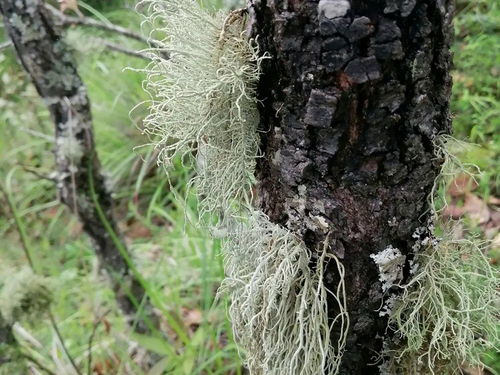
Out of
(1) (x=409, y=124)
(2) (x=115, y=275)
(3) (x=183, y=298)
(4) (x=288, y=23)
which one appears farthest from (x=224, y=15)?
(3) (x=183, y=298)

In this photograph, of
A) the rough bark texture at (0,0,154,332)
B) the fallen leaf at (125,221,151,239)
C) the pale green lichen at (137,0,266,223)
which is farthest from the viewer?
the fallen leaf at (125,221,151,239)

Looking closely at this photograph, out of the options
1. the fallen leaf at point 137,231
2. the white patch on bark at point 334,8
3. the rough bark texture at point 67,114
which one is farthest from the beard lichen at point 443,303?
the fallen leaf at point 137,231

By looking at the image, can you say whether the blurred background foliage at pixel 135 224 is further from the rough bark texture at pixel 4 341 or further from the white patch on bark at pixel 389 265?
the white patch on bark at pixel 389 265

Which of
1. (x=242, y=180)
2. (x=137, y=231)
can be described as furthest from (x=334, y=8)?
(x=137, y=231)

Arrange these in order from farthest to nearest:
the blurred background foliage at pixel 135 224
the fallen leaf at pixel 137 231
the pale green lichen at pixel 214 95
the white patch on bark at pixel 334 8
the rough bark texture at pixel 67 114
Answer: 1. the fallen leaf at pixel 137 231
2. the blurred background foliage at pixel 135 224
3. the rough bark texture at pixel 67 114
4. the pale green lichen at pixel 214 95
5. the white patch on bark at pixel 334 8

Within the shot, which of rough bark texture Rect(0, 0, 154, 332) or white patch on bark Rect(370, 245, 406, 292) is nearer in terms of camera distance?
white patch on bark Rect(370, 245, 406, 292)

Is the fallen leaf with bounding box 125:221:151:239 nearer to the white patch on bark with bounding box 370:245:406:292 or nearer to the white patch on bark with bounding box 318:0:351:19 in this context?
the white patch on bark with bounding box 370:245:406:292

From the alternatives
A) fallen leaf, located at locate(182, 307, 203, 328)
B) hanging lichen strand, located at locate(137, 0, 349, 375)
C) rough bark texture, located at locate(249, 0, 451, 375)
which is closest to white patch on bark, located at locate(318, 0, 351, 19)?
rough bark texture, located at locate(249, 0, 451, 375)
